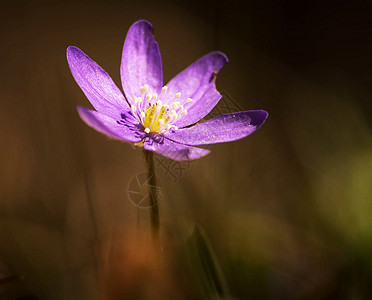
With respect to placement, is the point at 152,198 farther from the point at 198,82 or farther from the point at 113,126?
the point at 198,82

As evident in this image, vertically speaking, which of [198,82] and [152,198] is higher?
A: [198,82]

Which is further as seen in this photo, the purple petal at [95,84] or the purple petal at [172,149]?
the purple petal at [95,84]

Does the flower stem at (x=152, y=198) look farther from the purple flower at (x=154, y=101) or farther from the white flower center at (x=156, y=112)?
the white flower center at (x=156, y=112)

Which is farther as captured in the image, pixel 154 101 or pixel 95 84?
pixel 154 101

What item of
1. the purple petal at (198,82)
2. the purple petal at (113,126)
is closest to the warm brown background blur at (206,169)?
the purple petal at (113,126)

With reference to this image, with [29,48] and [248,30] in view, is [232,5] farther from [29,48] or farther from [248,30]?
[29,48]

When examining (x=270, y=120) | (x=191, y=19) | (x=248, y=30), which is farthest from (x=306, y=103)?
(x=191, y=19)

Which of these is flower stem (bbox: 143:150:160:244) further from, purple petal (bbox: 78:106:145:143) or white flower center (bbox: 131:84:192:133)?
white flower center (bbox: 131:84:192:133)

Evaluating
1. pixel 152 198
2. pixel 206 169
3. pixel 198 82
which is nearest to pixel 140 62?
pixel 198 82
